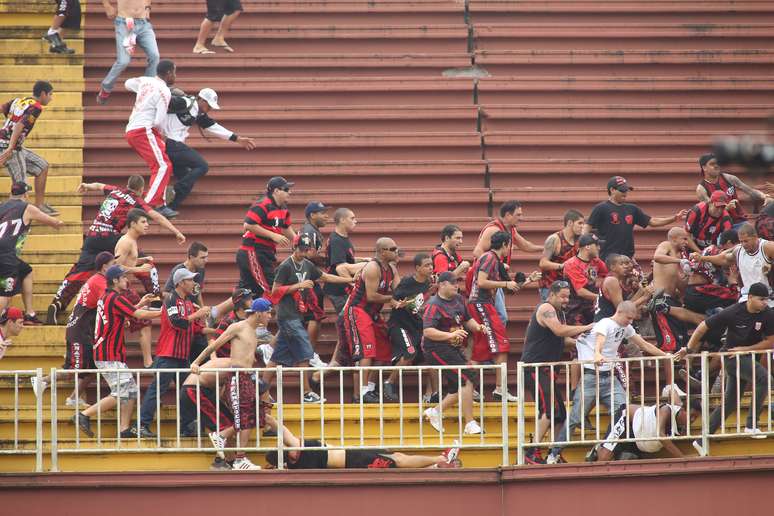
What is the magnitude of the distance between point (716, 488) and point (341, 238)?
439cm

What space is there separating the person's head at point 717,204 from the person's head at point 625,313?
2384 millimetres

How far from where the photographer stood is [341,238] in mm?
14734

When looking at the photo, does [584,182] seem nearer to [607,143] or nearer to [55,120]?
[607,143]

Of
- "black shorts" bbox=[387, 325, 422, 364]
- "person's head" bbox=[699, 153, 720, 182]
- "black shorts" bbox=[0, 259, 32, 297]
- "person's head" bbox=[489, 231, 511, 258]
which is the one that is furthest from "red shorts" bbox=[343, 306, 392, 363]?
"person's head" bbox=[699, 153, 720, 182]

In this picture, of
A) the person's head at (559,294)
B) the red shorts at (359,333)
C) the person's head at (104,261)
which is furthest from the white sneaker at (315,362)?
the person's head at (559,294)

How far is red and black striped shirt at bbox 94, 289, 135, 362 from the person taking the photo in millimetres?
13414

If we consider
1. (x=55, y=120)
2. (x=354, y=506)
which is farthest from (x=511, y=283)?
(x=55, y=120)

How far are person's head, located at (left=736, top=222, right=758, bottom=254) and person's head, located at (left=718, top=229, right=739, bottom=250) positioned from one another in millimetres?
300

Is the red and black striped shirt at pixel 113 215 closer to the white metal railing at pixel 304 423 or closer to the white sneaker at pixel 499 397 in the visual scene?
the white metal railing at pixel 304 423

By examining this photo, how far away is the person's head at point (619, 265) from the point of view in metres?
14.0

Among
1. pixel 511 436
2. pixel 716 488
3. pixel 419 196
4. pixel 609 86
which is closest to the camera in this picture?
pixel 716 488

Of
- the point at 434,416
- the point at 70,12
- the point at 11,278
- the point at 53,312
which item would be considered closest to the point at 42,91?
the point at 11,278

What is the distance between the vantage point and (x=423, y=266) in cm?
1415

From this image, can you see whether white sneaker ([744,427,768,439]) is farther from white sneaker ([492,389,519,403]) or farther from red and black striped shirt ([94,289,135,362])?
red and black striped shirt ([94,289,135,362])
